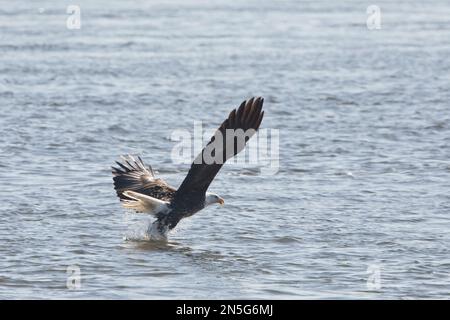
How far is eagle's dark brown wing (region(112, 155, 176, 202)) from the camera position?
11.3 m

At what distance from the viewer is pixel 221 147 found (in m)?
10.3

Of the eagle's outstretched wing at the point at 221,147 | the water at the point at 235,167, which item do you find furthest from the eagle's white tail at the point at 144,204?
the water at the point at 235,167

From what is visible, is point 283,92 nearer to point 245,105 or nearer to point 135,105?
point 135,105

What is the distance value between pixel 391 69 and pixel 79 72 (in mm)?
6133

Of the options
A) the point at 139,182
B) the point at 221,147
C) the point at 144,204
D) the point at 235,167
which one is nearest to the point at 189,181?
the point at 144,204

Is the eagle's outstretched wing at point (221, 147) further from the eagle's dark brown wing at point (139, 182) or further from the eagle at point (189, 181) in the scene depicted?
the eagle's dark brown wing at point (139, 182)

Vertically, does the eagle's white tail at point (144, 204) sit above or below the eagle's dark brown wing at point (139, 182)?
below

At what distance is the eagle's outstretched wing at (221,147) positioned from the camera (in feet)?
33.0

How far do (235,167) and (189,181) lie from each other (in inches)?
155

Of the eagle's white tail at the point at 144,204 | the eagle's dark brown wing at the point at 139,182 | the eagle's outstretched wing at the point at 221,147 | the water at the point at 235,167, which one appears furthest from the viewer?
the eagle's dark brown wing at the point at 139,182

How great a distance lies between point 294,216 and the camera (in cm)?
1206

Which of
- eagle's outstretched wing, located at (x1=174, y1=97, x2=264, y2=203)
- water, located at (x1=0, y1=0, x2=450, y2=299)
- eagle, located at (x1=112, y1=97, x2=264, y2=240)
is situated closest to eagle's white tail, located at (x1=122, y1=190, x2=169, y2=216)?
eagle, located at (x1=112, y1=97, x2=264, y2=240)

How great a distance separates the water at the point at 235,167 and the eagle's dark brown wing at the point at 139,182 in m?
0.39

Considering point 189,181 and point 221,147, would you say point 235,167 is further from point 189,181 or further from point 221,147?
point 221,147
